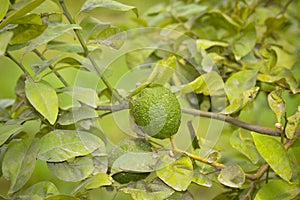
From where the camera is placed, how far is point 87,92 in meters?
0.81

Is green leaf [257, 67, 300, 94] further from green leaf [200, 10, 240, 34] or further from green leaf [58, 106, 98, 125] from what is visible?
green leaf [58, 106, 98, 125]

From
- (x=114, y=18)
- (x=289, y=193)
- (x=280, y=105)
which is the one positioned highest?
(x=280, y=105)

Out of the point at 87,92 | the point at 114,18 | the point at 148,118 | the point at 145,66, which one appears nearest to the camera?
the point at 148,118

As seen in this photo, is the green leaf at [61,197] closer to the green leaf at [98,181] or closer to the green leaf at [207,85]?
the green leaf at [98,181]

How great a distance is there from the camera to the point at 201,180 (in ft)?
2.40

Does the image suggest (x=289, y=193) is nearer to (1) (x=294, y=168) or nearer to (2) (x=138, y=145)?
(1) (x=294, y=168)

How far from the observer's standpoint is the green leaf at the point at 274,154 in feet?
2.36

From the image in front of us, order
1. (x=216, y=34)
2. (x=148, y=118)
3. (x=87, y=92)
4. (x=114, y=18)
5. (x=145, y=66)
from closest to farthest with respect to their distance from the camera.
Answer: (x=148, y=118)
(x=87, y=92)
(x=145, y=66)
(x=216, y=34)
(x=114, y=18)

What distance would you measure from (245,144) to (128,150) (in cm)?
23

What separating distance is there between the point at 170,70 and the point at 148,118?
175mm

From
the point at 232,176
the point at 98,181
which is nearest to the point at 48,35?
the point at 98,181

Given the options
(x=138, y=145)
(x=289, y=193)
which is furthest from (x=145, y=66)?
(x=289, y=193)

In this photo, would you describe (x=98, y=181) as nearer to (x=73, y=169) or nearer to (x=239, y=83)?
(x=73, y=169)

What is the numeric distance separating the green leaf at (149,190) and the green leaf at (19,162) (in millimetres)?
170
